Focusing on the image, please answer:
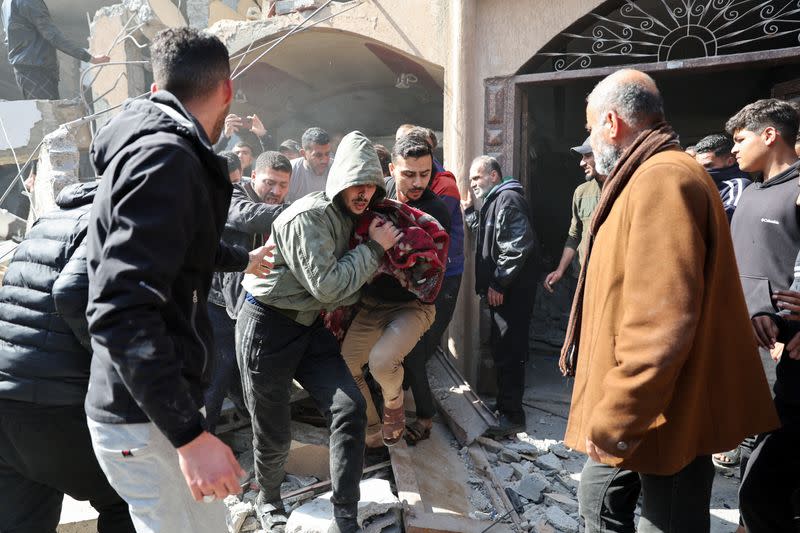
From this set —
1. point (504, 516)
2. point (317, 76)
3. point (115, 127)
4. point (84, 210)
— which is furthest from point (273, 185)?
point (317, 76)

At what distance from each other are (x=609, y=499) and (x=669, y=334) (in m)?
0.80

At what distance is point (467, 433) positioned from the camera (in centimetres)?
397

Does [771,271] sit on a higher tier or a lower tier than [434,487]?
higher

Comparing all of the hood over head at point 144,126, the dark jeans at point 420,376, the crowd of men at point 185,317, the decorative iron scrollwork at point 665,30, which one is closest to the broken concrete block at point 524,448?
the dark jeans at point 420,376

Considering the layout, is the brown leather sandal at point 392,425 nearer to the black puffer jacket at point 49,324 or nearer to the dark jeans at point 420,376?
the dark jeans at point 420,376

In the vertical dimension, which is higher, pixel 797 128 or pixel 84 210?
pixel 797 128

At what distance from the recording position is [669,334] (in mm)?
1732

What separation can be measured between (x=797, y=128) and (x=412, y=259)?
211 centimetres

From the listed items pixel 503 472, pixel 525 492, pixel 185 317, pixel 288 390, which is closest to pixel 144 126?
pixel 185 317

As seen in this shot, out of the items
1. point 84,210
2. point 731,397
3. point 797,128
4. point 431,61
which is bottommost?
point 731,397

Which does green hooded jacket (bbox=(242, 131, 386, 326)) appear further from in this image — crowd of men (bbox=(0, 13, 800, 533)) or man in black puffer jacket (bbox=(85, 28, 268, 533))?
man in black puffer jacket (bbox=(85, 28, 268, 533))

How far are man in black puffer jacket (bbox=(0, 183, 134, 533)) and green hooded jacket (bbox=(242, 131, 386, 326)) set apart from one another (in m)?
0.96

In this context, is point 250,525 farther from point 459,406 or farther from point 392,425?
point 459,406

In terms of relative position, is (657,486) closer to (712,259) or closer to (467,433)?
(712,259)
